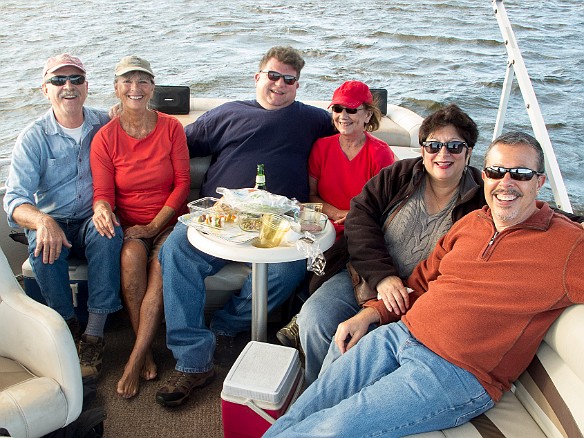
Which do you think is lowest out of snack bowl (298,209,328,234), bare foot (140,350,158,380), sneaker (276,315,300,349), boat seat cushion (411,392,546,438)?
bare foot (140,350,158,380)

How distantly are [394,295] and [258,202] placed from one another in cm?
64

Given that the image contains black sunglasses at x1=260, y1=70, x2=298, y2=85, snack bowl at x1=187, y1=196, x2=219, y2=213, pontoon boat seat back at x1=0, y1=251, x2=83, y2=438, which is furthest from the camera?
black sunglasses at x1=260, y1=70, x2=298, y2=85

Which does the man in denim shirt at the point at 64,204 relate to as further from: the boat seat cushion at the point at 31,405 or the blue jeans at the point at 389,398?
the blue jeans at the point at 389,398

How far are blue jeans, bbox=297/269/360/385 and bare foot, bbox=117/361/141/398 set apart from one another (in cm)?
71

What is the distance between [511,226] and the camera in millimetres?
1876

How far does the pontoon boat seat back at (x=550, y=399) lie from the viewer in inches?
66.1

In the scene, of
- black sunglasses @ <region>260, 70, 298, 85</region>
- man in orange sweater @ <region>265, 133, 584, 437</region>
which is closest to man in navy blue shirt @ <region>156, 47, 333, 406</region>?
black sunglasses @ <region>260, 70, 298, 85</region>

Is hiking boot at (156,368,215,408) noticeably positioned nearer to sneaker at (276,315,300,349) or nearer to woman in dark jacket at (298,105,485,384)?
sneaker at (276,315,300,349)

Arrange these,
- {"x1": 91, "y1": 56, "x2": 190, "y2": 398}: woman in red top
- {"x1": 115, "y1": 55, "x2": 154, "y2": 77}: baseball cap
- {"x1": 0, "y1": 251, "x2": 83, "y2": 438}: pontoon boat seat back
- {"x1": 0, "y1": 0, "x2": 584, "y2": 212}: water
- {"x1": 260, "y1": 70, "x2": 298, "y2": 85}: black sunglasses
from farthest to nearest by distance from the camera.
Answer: {"x1": 0, "y1": 0, "x2": 584, "y2": 212}: water < {"x1": 260, "y1": 70, "x2": 298, "y2": 85}: black sunglasses < {"x1": 115, "y1": 55, "x2": 154, "y2": 77}: baseball cap < {"x1": 91, "y1": 56, "x2": 190, "y2": 398}: woman in red top < {"x1": 0, "y1": 251, "x2": 83, "y2": 438}: pontoon boat seat back

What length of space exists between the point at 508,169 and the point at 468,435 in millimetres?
750

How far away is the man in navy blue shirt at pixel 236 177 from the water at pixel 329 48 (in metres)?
4.22

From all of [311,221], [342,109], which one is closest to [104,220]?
[311,221]

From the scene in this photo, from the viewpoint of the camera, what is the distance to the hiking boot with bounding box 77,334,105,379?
8.49 ft

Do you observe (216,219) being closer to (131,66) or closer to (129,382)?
(129,382)
